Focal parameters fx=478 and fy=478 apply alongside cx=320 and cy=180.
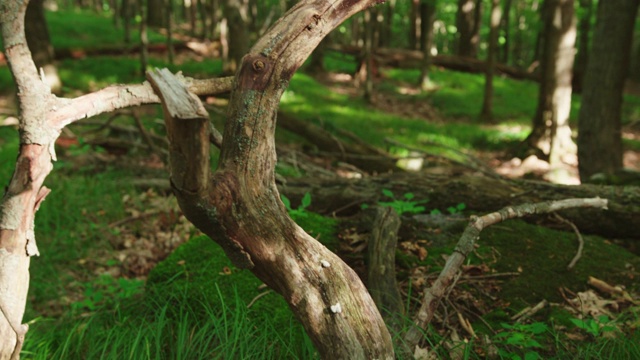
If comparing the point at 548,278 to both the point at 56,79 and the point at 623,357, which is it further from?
the point at 56,79

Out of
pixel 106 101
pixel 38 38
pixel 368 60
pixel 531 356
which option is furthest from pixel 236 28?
pixel 531 356

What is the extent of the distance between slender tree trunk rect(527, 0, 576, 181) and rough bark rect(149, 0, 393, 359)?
8.93 metres

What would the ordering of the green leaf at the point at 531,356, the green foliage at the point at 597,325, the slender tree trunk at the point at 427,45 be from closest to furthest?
the green leaf at the point at 531,356 < the green foliage at the point at 597,325 < the slender tree trunk at the point at 427,45

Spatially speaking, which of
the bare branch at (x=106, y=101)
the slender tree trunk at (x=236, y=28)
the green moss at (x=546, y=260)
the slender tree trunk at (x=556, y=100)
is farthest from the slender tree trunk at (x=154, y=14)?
the bare branch at (x=106, y=101)

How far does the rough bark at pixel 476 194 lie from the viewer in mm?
3736

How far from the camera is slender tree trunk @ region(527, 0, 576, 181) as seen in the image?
9711mm

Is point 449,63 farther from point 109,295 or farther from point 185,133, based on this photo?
point 185,133

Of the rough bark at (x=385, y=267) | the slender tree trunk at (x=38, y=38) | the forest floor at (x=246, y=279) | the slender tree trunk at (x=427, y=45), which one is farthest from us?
the slender tree trunk at (x=427, y=45)

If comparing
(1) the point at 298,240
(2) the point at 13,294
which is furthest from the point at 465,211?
(2) the point at 13,294

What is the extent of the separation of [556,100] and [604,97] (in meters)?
2.58

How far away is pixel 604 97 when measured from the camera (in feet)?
24.3

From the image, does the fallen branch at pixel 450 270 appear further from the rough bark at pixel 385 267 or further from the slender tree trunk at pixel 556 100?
the slender tree trunk at pixel 556 100

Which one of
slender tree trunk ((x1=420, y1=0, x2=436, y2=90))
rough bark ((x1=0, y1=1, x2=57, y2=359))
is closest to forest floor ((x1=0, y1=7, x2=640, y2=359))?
rough bark ((x1=0, y1=1, x2=57, y2=359))

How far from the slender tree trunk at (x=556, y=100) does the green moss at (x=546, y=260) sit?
6.73m
